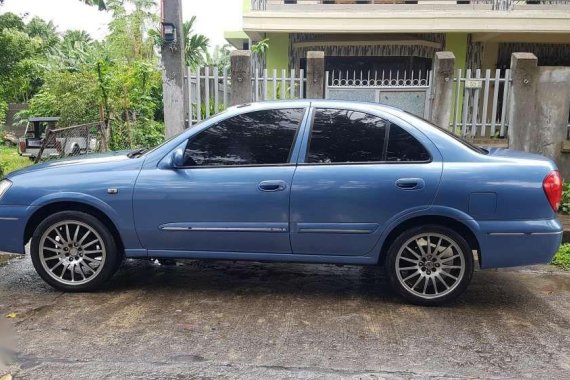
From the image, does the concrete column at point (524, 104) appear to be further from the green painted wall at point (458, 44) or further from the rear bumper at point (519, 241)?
the green painted wall at point (458, 44)

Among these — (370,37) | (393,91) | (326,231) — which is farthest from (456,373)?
(370,37)

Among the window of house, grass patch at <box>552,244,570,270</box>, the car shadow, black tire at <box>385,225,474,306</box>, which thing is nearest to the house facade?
grass patch at <box>552,244,570,270</box>

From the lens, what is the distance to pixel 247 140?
447 centimetres

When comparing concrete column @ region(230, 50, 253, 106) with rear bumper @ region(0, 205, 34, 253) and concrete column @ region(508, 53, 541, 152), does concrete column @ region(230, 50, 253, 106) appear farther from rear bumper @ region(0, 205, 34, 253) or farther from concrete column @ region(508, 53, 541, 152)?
rear bumper @ region(0, 205, 34, 253)

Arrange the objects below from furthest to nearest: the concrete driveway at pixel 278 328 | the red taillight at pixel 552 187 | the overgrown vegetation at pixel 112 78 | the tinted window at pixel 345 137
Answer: the overgrown vegetation at pixel 112 78
the tinted window at pixel 345 137
the red taillight at pixel 552 187
the concrete driveway at pixel 278 328

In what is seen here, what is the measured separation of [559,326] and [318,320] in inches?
72.2

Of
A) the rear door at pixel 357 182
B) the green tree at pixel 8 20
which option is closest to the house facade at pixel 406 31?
the green tree at pixel 8 20

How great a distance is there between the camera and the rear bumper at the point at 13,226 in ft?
14.6

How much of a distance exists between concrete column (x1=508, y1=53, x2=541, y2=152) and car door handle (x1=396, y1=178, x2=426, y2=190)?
443 cm

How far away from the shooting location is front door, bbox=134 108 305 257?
14.0 ft

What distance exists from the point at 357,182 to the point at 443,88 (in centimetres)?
427

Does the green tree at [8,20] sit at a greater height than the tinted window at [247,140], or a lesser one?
greater

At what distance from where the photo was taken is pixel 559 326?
4.00 m

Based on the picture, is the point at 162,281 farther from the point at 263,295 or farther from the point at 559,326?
the point at 559,326
